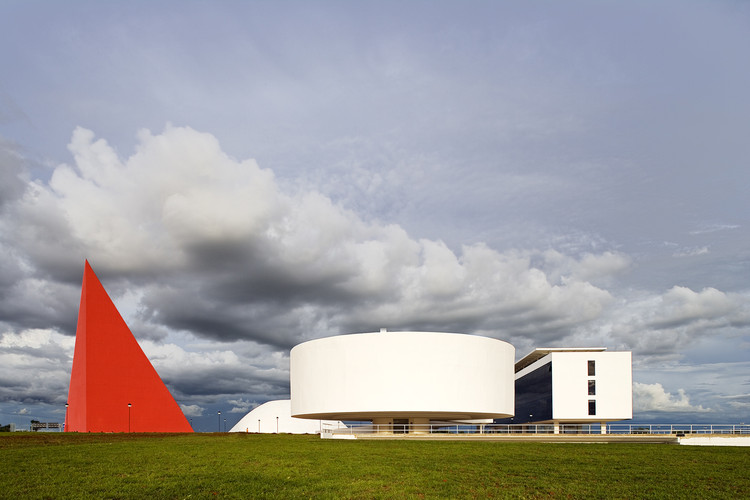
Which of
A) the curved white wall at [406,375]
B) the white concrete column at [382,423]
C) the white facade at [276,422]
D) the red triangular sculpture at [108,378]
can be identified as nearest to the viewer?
the red triangular sculpture at [108,378]

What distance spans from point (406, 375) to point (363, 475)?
2446 centimetres

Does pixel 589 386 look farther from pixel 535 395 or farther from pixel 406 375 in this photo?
pixel 406 375

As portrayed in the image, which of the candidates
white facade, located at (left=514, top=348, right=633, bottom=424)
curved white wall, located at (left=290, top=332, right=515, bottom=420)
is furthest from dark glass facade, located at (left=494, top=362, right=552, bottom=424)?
curved white wall, located at (left=290, top=332, right=515, bottom=420)

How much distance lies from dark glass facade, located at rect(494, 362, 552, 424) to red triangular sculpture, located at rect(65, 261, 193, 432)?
3225 cm

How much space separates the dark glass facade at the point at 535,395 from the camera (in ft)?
167

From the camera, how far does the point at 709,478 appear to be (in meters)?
13.0

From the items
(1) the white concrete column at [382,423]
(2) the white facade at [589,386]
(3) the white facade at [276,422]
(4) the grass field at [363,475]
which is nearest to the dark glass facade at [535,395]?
(2) the white facade at [589,386]

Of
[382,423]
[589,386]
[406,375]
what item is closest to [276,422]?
[382,423]

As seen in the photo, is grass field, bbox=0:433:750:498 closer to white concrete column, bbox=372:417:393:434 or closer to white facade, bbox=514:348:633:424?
white concrete column, bbox=372:417:393:434

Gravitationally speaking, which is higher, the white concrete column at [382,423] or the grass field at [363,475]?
the grass field at [363,475]

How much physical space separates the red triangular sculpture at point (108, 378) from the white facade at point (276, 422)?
38363 mm

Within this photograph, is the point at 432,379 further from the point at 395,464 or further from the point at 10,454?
the point at 10,454

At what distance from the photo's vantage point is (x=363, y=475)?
13008 mm

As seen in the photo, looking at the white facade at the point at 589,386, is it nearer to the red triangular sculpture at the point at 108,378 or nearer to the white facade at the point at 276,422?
the red triangular sculpture at the point at 108,378
